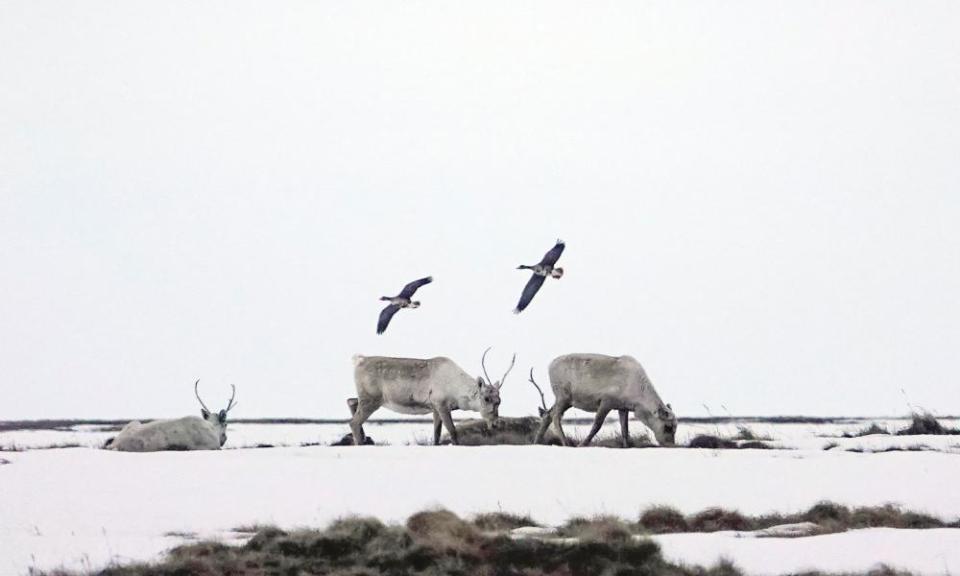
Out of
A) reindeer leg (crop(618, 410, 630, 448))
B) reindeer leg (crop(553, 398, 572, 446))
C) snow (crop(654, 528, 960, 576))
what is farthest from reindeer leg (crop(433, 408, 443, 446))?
snow (crop(654, 528, 960, 576))

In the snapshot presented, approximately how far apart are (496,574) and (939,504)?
21.4 feet

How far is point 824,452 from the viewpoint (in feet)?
71.5

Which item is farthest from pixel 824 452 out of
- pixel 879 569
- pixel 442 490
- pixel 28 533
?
pixel 28 533

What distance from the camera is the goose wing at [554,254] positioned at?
2605cm

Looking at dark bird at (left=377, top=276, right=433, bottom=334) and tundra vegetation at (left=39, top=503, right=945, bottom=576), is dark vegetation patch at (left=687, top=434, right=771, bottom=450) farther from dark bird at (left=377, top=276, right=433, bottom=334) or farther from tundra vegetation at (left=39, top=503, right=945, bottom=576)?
tundra vegetation at (left=39, top=503, right=945, bottom=576)

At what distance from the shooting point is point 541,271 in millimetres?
26109

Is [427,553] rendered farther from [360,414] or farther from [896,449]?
[360,414]

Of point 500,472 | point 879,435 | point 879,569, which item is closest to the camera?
point 879,569

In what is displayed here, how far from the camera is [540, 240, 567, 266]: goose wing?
1025 inches

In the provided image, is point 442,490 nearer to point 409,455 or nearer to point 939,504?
point 409,455

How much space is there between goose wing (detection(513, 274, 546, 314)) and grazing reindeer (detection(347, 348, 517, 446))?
4.17 ft

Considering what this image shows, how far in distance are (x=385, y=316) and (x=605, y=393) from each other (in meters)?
5.63

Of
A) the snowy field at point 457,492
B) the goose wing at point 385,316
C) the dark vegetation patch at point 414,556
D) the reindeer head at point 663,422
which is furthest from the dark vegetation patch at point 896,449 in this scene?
the dark vegetation patch at point 414,556

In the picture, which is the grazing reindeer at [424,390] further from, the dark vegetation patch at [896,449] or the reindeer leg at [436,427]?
the dark vegetation patch at [896,449]
